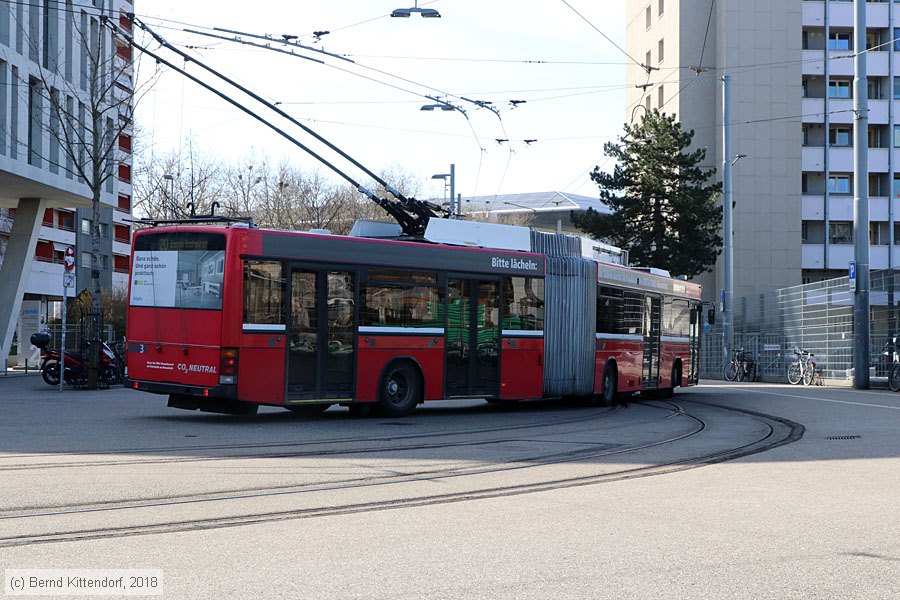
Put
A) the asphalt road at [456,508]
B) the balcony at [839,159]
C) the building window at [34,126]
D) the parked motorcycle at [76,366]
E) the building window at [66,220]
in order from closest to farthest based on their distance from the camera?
the asphalt road at [456,508] → the parked motorcycle at [76,366] → the building window at [34,126] → the balcony at [839,159] → the building window at [66,220]

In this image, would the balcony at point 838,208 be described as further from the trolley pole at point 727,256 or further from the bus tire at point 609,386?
the bus tire at point 609,386

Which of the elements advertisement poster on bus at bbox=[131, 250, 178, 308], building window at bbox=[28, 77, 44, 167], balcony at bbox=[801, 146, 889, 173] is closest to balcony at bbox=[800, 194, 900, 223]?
balcony at bbox=[801, 146, 889, 173]

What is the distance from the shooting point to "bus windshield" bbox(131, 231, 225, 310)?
15906 mm

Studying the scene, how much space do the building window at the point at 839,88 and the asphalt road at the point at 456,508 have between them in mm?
51336

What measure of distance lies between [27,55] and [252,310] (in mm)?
24379

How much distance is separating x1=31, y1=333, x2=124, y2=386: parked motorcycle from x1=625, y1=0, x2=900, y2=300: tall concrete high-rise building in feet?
127

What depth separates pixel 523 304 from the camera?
798 inches

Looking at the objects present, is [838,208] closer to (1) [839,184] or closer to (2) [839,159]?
(1) [839,184]

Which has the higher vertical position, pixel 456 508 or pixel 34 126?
pixel 34 126

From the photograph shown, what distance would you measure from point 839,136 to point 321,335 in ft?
179

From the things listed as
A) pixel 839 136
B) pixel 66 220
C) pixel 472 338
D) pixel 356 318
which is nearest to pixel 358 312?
pixel 356 318

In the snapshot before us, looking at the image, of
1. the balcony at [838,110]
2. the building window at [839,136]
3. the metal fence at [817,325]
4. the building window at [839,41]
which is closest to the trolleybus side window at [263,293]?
the metal fence at [817,325]

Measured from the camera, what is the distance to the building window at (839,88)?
211ft

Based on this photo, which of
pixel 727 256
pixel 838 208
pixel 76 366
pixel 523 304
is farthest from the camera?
pixel 838 208
